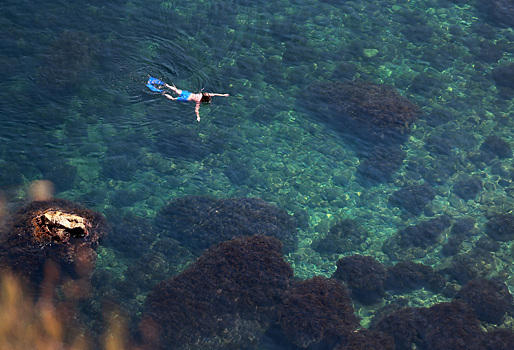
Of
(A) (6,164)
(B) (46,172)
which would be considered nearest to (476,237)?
(B) (46,172)

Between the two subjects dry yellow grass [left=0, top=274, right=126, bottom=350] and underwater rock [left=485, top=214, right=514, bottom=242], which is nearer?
dry yellow grass [left=0, top=274, right=126, bottom=350]

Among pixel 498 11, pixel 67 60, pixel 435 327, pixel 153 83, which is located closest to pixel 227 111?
pixel 153 83

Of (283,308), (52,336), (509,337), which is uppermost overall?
(509,337)

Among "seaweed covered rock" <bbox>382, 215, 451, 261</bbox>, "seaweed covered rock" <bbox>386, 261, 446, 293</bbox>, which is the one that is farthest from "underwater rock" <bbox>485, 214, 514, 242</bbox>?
"seaweed covered rock" <bbox>386, 261, 446, 293</bbox>

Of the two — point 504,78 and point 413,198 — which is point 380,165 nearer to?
point 413,198

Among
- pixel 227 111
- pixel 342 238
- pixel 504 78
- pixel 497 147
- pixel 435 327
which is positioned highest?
pixel 504 78

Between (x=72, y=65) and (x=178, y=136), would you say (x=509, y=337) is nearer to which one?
(x=178, y=136)

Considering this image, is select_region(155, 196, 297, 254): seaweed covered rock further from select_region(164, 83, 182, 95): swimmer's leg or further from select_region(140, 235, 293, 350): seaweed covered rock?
select_region(164, 83, 182, 95): swimmer's leg
